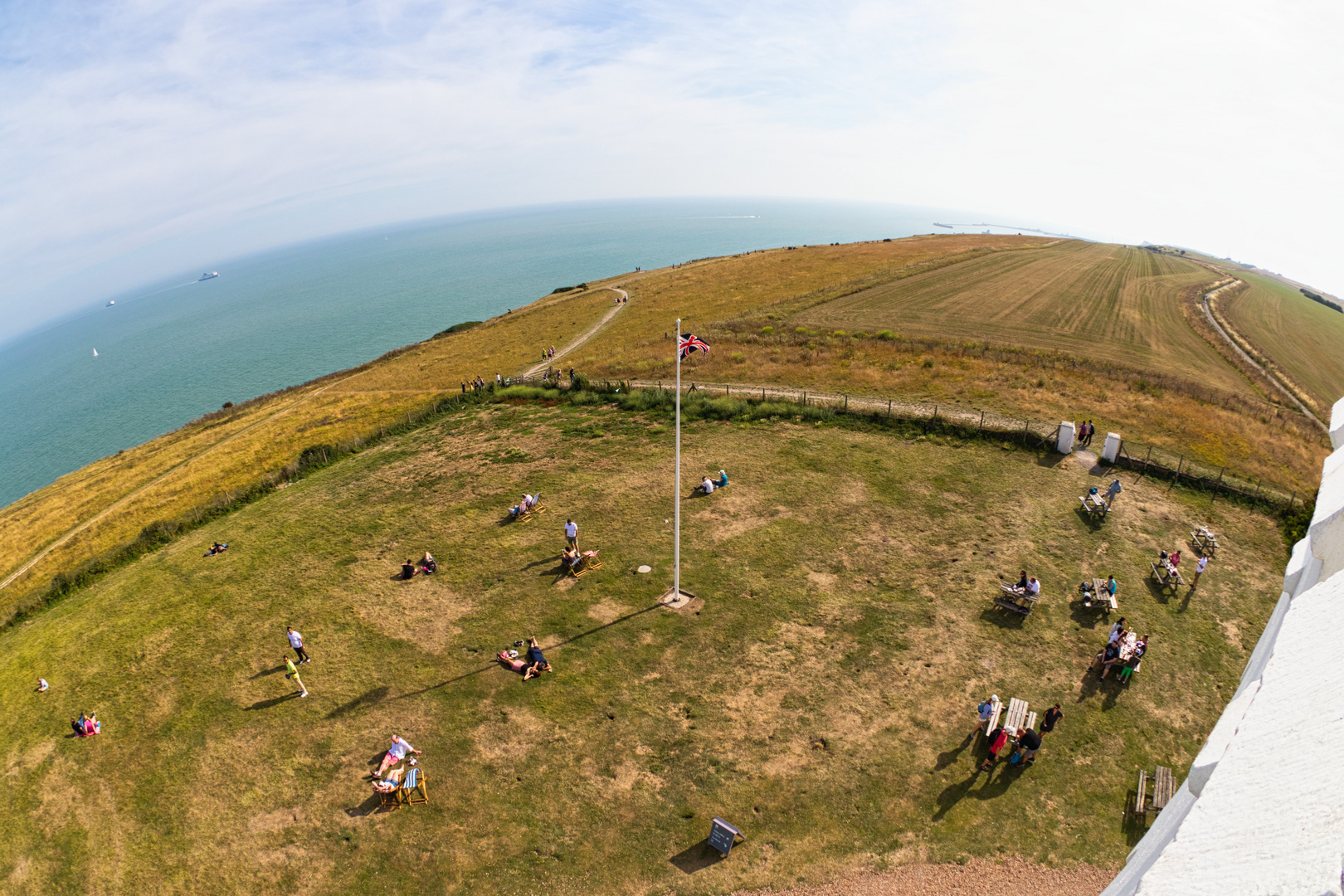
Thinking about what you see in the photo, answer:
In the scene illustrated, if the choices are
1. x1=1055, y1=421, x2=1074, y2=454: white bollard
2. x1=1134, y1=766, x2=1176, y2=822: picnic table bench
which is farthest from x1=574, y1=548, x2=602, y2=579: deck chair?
x1=1055, y1=421, x2=1074, y2=454: white bollard

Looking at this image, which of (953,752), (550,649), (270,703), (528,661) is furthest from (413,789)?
(953,752)

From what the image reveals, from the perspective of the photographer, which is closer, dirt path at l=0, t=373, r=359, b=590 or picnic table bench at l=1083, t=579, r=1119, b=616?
picnic table bench at l=1083, t=579, r=1119, b=616

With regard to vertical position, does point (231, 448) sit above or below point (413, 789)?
above

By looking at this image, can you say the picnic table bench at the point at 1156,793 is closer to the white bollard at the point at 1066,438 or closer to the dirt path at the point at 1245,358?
the white bollard at the point at 1066,438

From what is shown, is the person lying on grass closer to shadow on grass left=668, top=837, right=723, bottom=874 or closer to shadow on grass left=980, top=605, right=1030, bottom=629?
shadow on grass left=668, top=837, right=723, bottom=874

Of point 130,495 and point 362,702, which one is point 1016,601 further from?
point 130,495

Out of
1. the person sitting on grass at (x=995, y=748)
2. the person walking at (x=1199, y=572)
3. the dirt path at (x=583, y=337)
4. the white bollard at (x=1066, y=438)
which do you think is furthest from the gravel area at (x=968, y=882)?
the dirt path at (x=583, y=337)

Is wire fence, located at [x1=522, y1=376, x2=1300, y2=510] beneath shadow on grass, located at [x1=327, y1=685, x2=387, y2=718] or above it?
above

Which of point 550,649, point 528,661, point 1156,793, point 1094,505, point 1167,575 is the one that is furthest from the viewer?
point 1094,505
